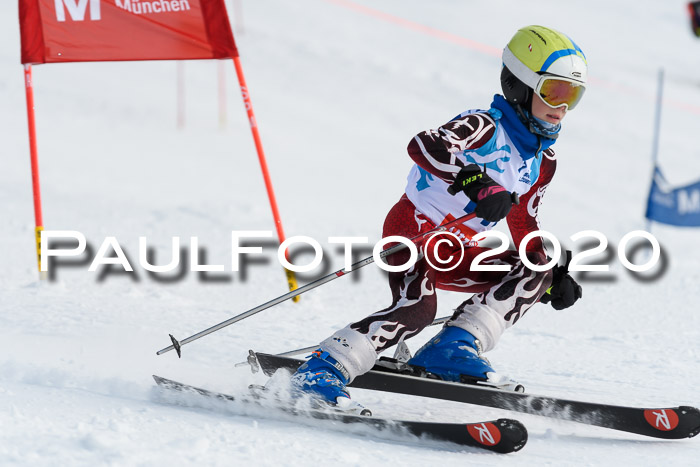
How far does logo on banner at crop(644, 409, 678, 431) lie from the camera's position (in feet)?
9.54

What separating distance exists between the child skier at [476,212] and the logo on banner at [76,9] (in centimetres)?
241

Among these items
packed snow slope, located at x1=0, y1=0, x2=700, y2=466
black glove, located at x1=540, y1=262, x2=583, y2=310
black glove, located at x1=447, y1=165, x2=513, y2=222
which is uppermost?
black glove, located at x1=447, y1=165, x2=513, y2=222

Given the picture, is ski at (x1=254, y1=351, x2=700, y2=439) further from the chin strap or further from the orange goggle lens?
the orange goggle lens

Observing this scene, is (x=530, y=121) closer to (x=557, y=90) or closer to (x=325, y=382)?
(x=557, y=90)

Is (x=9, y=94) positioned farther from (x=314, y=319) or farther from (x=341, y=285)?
(x=314, y=319)

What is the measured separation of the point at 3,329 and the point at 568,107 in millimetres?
2810

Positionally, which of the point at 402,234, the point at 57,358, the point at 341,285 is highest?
the point at 402,234

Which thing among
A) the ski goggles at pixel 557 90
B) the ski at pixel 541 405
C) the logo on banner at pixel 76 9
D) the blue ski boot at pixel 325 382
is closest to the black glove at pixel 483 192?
the ski goggles at pixel 557 90

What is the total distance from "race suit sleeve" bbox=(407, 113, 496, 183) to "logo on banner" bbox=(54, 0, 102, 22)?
2.53 metres

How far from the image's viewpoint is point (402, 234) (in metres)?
3.46

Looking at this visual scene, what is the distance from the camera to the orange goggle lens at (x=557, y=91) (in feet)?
10.6

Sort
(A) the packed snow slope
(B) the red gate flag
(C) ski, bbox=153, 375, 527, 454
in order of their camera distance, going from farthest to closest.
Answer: (B) the red gate flag, (A) the packed snow slope, (C) ski, bbox=153, 375, 527, 454

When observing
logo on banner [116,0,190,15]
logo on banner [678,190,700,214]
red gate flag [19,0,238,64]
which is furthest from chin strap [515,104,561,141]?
logo on banner [678,190,700,214]

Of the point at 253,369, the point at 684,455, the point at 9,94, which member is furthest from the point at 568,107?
the point at 9,94
